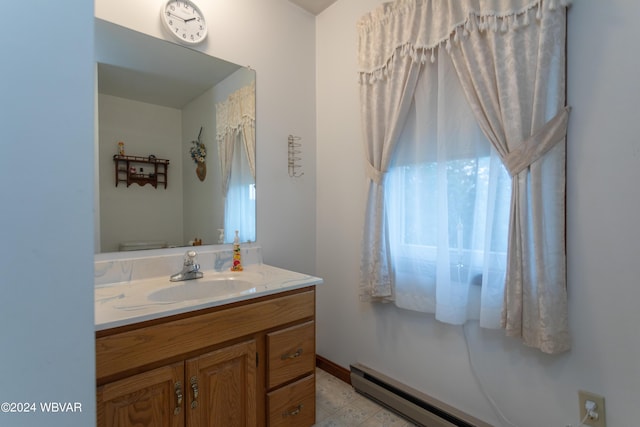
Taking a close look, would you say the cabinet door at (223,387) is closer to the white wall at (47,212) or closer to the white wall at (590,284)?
the white wall at (47,212)

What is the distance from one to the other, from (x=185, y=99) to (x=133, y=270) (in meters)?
0.96

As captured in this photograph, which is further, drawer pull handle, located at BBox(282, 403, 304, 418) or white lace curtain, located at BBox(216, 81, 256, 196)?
white lace curtain, located at BBox(216, 81, 256, 196)

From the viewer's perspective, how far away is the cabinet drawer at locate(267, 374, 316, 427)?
1315 millimetres

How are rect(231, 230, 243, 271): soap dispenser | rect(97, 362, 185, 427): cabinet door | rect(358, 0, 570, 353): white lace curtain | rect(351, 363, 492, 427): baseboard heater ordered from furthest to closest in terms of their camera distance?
rect(231, 230, 243, 271): soap dispenser → rect(351, 363, 492, 427): baseboard heater → rect(358, 0, 570, 353): white lace curtain → rect(97, 362, 185, 427): cabinet door

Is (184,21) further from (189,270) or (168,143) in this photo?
(189,270)

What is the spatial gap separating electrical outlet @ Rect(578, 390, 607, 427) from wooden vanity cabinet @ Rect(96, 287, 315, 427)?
1.11m

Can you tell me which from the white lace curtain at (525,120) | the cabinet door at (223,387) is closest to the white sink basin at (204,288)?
the cabinet door at (223,387)

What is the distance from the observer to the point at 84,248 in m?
0.44

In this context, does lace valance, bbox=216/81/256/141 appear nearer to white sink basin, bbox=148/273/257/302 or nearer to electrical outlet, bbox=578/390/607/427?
white sink basin, bbox=148/273/257/302

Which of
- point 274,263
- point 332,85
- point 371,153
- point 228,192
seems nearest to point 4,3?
point 228,192

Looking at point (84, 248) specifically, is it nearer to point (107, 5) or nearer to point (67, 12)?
point (67, 12)

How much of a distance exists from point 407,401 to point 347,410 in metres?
0.35

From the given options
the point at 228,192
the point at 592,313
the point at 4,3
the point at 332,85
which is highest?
the point at 332,85

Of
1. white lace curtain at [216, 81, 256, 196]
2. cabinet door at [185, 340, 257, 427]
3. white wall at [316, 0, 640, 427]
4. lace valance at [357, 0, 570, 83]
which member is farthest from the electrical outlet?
white lace curtain at [216, 81, 256, 196]
